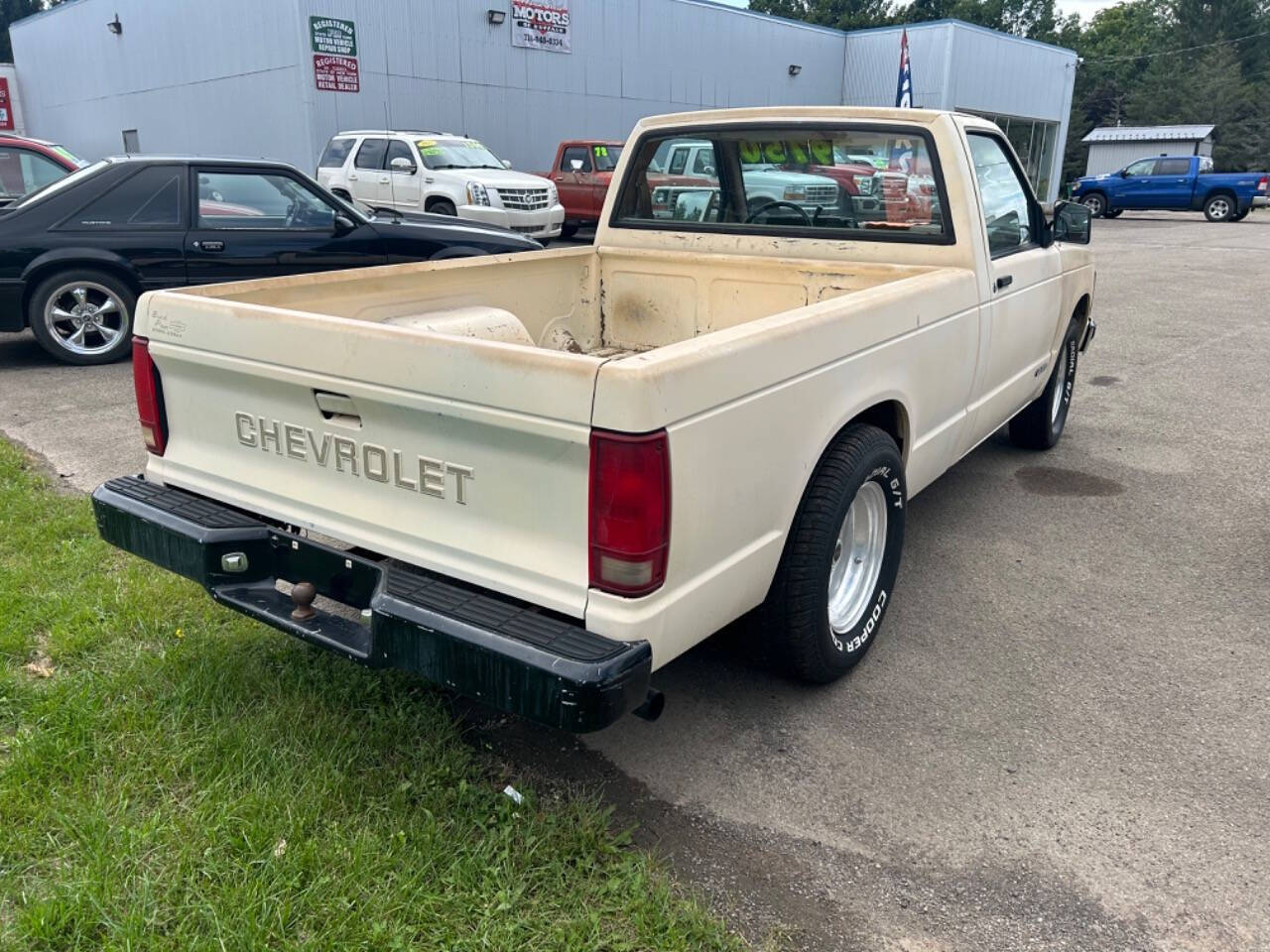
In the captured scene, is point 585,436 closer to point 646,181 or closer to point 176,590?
point 176,590

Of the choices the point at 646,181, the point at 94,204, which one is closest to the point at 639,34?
the point at 94,204

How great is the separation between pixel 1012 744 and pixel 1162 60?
75.0 meters

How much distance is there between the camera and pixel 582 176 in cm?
1844

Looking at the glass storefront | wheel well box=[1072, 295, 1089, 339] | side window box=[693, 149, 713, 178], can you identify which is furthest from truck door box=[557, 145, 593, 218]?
the glass storefront

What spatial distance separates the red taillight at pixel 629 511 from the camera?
2.16m

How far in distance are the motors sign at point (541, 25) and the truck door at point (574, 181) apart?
4732 millimetres

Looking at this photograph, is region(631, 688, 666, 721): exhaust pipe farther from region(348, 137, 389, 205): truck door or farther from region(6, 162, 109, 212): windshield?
region(348, 137, 389, 205): truck door

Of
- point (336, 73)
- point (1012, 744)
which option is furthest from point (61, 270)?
point (336, 73)

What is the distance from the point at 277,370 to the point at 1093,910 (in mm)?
2469

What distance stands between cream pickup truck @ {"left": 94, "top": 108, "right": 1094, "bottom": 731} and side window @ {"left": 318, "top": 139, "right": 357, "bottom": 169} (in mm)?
13487

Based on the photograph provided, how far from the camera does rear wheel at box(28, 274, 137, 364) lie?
727 cm

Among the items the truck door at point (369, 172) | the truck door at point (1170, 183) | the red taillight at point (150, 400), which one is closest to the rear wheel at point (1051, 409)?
the red taillight at point (150, 400)

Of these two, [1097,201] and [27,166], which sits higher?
[27,166]

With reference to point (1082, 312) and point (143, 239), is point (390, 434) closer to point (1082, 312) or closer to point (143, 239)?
point (1082, 312)
